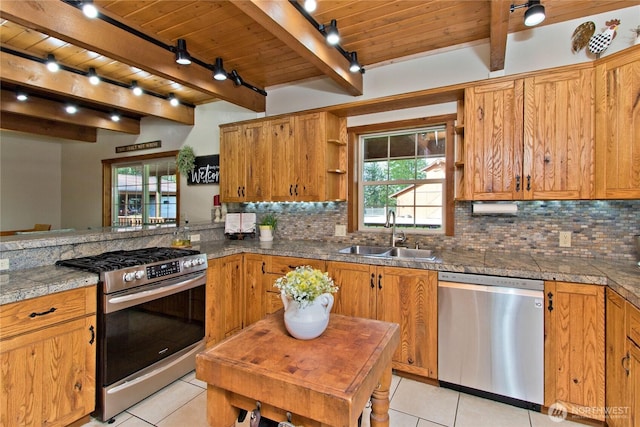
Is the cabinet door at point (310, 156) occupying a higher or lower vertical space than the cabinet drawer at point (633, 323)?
higher

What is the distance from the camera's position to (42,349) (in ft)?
5.66

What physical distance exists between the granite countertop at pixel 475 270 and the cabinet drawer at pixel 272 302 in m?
0.49

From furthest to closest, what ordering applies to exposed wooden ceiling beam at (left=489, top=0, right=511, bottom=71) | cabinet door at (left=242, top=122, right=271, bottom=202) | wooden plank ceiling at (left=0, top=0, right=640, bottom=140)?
cabinet door at (left=242, top=122, right=271, bottom=202) → wooden plank ceiling at (left=0, top=0, right=640, bottom=140) → exposed wooden ceiling beam at (left=489, top=0, right=511, bottom=71)

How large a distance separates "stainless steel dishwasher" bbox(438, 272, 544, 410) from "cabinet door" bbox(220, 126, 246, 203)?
253cm

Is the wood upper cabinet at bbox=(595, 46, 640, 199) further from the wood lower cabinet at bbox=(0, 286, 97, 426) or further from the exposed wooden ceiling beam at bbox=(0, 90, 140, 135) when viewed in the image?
the exposed wooden ceiling beam at bbox=(0, 90, 140, 135)

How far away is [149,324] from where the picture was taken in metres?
2.22

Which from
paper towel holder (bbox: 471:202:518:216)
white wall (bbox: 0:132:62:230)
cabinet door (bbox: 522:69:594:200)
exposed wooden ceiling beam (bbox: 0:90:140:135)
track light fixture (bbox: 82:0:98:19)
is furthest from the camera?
white wall (bbox: 0:132:62:230)

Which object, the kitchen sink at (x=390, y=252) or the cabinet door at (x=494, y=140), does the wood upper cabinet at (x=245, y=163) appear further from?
the cabinet door at (x=494, y=140)

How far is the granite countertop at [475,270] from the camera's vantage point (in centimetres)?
169

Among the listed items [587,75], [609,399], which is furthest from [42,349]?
[587,75]

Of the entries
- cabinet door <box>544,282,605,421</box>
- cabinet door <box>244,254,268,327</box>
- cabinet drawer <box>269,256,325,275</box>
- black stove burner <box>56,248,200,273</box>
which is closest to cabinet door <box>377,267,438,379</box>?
cabinet drawer <box>269,256,325,275</box>

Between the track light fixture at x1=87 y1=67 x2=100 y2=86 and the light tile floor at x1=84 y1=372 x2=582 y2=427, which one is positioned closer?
the light tile floor at x1=84 y1=372 x2=582 y2=427

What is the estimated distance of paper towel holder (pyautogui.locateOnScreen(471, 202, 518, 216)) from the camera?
2502 mm

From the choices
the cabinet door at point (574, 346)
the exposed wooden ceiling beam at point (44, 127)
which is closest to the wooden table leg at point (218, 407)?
the cabinet door at point (574, 346)
